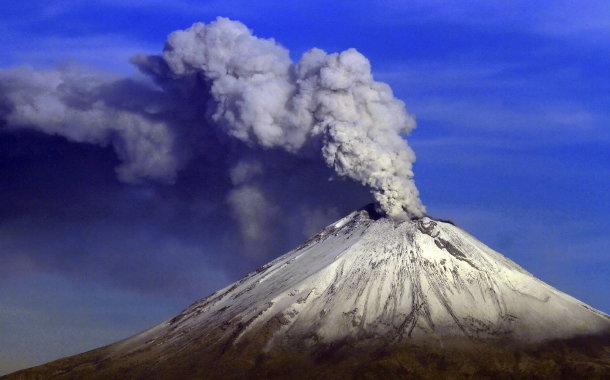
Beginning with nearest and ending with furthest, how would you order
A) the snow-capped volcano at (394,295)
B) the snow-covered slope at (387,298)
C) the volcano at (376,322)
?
1. the volcano at (376,322)
2. the snow-covered slope at (387,298)
3. the snow-capped volcano at (394,295)

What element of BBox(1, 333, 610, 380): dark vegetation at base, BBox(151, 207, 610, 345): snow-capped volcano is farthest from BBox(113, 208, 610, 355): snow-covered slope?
BBox(1, 333, 610, 380): dark vegetation at base

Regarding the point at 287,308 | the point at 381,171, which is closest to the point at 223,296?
the point at 287,308

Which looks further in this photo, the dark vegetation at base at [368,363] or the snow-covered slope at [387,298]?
the snow-covered slope at [387,298]

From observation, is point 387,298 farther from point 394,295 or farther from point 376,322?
point 376,322

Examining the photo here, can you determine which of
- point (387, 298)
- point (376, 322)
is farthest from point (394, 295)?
point (376, 322)

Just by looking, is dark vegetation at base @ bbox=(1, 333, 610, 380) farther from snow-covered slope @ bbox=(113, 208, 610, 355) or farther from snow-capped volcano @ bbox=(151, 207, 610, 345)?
snow-capped volcano @ bbox=(151, 207, 610, 345)

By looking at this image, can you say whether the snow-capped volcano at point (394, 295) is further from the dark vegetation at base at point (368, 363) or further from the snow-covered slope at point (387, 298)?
the dark vegetation at base at point (368, 363)

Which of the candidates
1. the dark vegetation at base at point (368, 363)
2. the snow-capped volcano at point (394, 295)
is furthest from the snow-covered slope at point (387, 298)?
the dark vegetation at base at point (368, 363)
